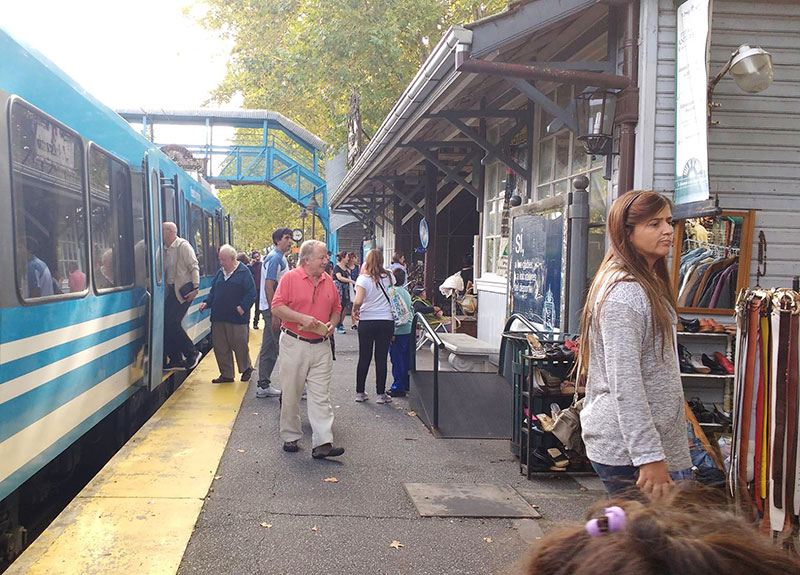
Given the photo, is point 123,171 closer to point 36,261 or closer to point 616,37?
point 36,261

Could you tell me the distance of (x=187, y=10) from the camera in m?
32.0

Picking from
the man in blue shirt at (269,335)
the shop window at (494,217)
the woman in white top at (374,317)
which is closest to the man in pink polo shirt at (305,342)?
the woman in white top at (374,317)

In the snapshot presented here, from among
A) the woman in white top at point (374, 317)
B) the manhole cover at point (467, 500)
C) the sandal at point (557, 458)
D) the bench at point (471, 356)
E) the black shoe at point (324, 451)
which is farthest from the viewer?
the bench at point (471, 356)

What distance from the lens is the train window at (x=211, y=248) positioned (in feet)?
47.5

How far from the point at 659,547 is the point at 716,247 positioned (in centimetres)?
574

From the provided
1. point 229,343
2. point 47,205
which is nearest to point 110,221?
point 47,205

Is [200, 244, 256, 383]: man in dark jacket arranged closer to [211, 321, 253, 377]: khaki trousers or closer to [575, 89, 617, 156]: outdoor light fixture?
[211, 321, 253, 377]: khaki trousers

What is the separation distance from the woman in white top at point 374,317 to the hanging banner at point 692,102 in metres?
3.41

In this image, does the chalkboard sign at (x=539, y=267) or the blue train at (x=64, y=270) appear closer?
the blue train at (x=64, y=270)

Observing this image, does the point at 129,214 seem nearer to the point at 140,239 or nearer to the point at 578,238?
the point at 140,239

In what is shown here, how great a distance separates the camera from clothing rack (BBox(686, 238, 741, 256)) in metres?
6.09

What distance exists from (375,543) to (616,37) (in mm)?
4818

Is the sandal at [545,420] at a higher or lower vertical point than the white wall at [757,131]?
lower

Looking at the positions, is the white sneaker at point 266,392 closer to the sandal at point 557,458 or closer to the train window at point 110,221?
the train window at point 110,221
